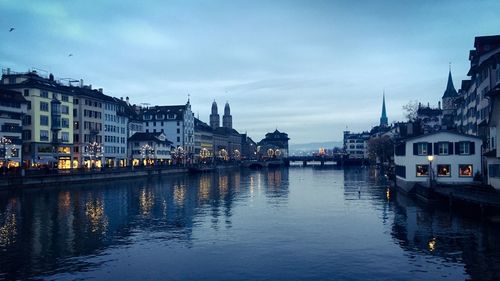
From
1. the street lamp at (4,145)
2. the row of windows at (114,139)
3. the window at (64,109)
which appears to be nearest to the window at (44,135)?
the window at (64,109)

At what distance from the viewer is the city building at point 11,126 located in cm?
10050

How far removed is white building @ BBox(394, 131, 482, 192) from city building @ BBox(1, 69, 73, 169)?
8465cm

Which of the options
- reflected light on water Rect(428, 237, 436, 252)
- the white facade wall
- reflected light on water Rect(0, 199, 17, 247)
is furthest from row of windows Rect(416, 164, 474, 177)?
reflected light on water Rect(0, 199, 17, 247)

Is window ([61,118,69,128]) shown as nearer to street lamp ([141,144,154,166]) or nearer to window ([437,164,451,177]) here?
street lamp ([141,144,154,166])

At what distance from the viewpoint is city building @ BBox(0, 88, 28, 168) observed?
330 feet

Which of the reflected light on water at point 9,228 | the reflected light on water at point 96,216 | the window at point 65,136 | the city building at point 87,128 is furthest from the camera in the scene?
the city building at point 87,128

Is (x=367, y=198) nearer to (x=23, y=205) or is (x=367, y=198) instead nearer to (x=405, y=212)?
(x=405, y=212)

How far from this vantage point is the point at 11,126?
103312 millimetres

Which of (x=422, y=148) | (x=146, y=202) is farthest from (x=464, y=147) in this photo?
(x=146, y=202)

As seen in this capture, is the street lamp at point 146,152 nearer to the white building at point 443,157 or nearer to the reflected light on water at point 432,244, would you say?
the white building at point 443,157

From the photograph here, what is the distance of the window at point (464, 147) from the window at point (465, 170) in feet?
6.85

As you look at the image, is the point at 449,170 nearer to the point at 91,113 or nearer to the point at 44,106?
the point at 44,106

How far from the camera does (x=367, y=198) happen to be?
7888 centimetres

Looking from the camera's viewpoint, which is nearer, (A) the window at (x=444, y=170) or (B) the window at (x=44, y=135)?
(A) the window at (x=444, y=170)
